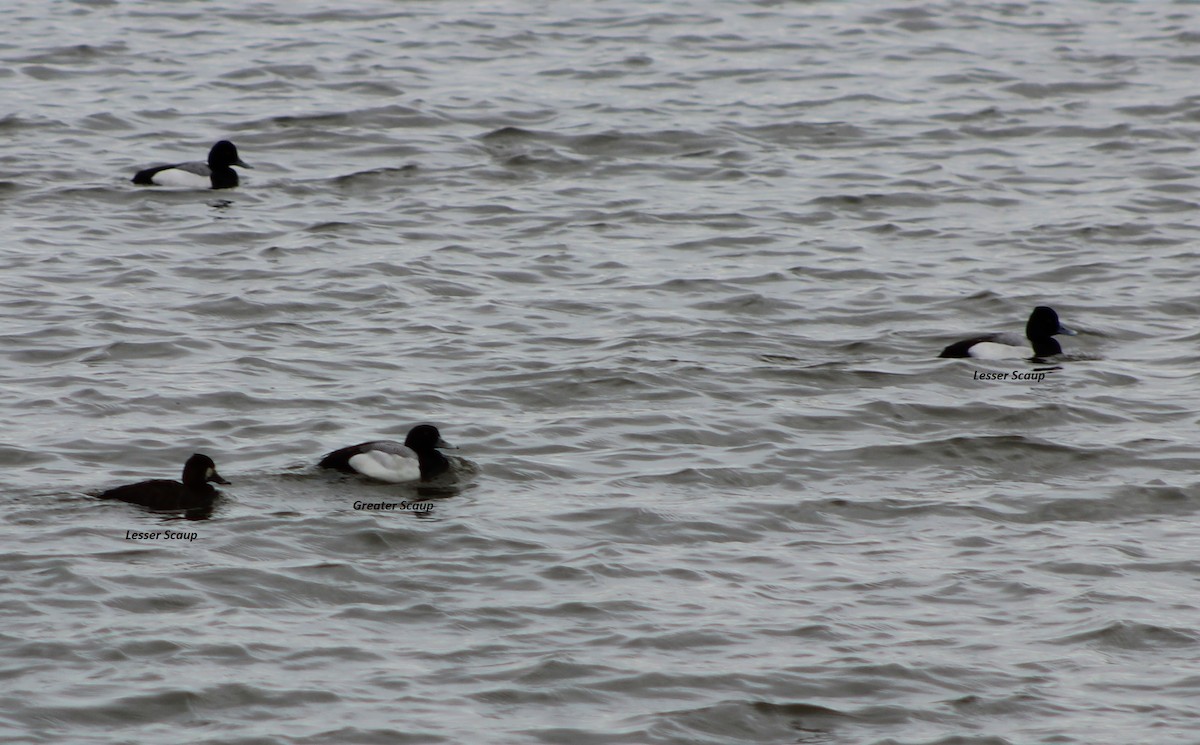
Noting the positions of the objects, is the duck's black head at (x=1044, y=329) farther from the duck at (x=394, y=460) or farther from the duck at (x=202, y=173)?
the duck at (x=202, y=173)

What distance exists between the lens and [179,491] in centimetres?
988

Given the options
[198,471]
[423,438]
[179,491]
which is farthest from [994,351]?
[179,491]

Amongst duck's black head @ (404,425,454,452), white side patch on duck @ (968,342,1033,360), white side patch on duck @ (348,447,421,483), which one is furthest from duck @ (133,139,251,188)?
white side patch on duck @ (968,342,1033,360)

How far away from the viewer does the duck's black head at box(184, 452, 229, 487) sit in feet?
32.6

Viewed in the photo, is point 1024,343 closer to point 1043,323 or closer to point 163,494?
point 1043,323

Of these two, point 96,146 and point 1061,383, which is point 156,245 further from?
point 1061,383

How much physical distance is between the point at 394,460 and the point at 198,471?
3.83 feet

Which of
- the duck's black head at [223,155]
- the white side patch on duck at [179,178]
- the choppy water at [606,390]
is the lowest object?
the choppy water at [606,390]

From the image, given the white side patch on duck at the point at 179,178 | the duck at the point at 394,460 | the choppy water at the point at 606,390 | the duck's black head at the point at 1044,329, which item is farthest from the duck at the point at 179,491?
the white side patch on duck at the point at 179,178

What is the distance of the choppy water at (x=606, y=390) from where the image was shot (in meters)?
8.24

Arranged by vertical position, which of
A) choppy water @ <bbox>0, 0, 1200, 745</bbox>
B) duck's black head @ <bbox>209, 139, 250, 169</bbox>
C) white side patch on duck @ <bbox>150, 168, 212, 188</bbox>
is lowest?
choppy water @ <bbox>0, 0, 1200, 745</bbox>

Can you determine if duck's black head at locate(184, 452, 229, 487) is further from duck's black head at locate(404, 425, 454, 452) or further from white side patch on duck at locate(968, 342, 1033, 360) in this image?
white side patch on duck at locate(968, 342, 1033, 360)

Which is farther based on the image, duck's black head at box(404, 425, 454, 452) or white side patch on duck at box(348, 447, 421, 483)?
duck's black head at box(404, 425, 454, 452)

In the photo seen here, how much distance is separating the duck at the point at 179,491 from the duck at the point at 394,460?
795 millimetres
